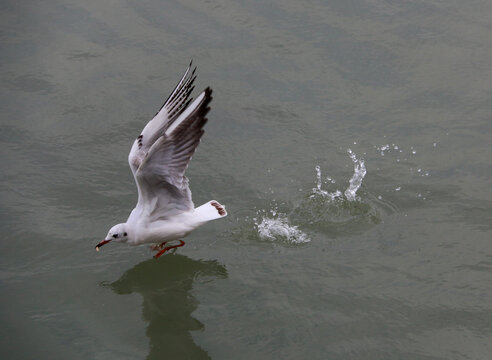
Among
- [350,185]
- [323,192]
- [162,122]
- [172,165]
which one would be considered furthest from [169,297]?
[350,185]

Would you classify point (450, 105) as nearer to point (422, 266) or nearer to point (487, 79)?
point (487, 79)

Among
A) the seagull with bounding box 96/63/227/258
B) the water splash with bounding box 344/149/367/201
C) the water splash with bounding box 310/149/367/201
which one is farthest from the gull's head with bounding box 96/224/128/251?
the water splash with bounding box 344/149/367/201

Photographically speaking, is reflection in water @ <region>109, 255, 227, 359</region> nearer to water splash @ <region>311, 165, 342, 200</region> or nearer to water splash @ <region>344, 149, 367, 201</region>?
water splash @ <region>311, 165, 342, 200</region>

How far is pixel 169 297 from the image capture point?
5.59m

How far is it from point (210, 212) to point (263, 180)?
3.46 ft

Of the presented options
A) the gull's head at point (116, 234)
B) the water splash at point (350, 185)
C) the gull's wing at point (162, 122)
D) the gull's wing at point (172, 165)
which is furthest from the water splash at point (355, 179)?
the gull's head at point (116, 234)

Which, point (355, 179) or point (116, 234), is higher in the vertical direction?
point (355, 179)

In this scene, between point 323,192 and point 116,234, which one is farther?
point 323,192

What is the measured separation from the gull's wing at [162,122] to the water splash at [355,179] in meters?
1.62

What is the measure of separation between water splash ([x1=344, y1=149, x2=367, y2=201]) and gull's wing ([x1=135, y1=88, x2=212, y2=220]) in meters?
1.44

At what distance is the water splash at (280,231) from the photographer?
6008 mm

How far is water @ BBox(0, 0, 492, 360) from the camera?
5.24 m

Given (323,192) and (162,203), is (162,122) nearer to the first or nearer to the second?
(162,203)

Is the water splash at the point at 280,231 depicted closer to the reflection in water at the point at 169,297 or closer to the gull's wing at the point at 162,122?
the reflection in water at the point at 169,297
